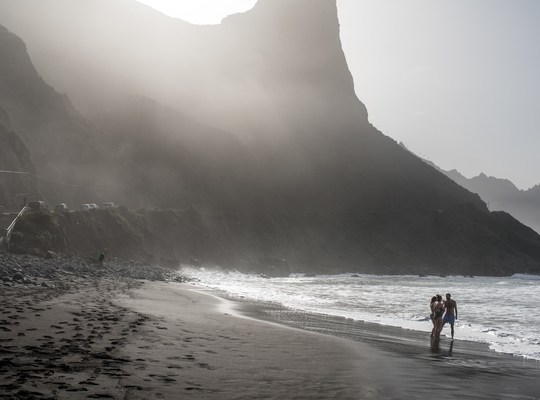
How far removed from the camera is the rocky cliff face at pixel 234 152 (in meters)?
106

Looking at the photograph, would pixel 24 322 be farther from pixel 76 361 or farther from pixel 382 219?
pixel 382 219

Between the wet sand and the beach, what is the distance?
0.02 m

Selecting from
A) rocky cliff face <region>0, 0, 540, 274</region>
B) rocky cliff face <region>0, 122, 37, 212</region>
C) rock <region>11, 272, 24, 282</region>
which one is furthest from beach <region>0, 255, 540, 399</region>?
rocky cliff face <region>0, 0, 540, 274</region>

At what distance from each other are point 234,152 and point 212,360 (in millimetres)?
136929

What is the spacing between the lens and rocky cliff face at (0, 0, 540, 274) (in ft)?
348

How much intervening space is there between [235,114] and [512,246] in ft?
Answer: 338

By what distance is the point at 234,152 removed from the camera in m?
145

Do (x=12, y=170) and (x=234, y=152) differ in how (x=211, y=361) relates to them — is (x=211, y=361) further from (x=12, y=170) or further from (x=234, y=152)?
(x=234, y=152)

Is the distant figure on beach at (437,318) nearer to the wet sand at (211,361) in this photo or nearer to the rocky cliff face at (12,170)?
the wet sand at (211,361)

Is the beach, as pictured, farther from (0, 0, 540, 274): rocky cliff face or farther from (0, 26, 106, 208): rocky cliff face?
(0, 26, 106, 208): rocky cliff face

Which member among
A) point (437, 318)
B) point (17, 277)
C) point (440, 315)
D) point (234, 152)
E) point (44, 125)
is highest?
point (234, 152)

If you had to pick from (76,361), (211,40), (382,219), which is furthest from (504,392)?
(211,40)

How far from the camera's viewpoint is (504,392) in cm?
902

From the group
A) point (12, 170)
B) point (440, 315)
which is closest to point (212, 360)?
point (440, 315)
